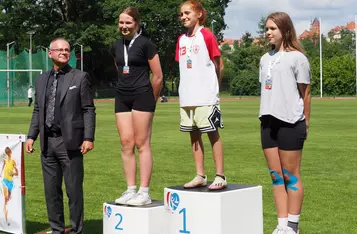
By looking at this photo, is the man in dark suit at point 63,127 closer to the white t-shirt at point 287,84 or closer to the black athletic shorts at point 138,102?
the black athletic shorts at point 138,102

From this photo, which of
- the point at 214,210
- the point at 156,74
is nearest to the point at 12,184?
the point at 156,74

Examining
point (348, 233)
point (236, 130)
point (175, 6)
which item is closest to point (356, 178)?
point (348, 233)

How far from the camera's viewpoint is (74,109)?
22.8 ft

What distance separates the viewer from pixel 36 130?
726 cm

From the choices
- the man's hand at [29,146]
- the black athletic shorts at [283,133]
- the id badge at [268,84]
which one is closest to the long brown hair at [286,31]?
the id badge at [268,84]

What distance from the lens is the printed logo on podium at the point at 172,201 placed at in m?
Answer: 6.17

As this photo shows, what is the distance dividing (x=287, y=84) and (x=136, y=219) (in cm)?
179

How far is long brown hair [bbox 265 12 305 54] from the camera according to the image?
20.5 feet

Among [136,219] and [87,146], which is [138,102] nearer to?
[87,146]

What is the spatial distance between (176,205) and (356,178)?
638 centimetres

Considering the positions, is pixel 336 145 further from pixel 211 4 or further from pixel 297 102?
pixel 211 4

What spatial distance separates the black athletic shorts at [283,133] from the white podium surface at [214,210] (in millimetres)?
445

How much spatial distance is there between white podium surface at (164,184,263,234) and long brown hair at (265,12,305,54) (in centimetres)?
130

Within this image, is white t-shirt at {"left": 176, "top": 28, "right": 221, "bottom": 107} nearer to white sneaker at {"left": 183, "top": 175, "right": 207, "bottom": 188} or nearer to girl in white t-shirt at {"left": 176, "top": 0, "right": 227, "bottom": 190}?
girl in white t-shirt at {"left": 176, "top": 0, "right": 227, "bottom": 190}
